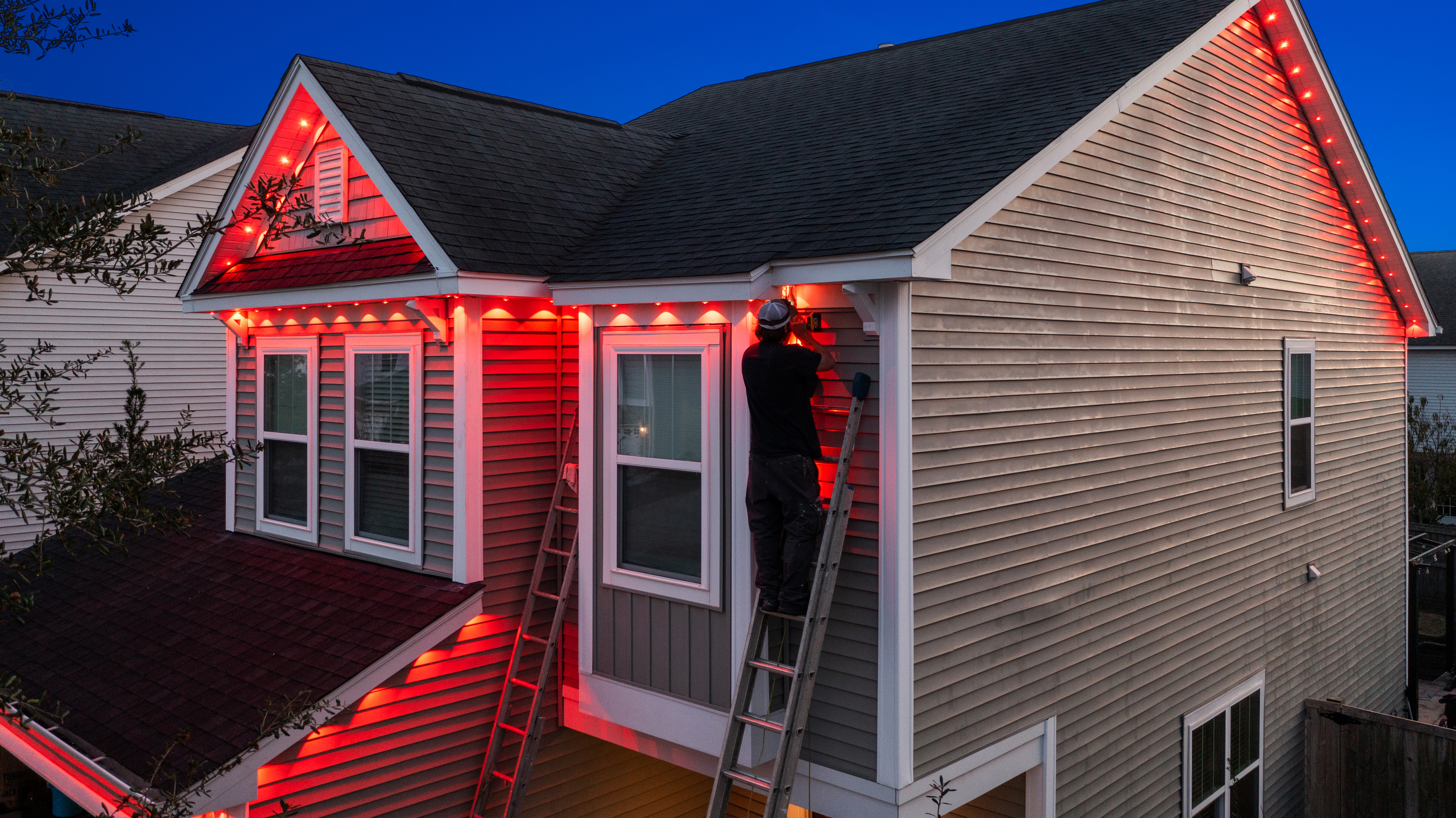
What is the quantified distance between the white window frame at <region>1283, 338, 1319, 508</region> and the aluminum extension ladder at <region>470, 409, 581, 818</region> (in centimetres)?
694

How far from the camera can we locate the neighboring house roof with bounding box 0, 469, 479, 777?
22.0 ft

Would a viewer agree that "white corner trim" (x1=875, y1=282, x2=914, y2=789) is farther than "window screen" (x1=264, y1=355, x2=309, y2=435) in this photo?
No

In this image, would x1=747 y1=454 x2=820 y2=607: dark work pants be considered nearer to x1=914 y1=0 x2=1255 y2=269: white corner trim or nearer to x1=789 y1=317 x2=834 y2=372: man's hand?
x1=789 y1=317 x2=834 y2=372: man's hand

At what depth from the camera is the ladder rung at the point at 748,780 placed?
18.2 ft

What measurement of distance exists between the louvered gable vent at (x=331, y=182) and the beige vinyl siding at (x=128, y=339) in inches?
253

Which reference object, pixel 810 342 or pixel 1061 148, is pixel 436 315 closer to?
pixel 810 342

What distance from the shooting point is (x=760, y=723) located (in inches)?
229

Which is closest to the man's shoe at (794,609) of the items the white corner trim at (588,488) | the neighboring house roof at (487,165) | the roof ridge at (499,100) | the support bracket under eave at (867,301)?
the support bracket under eave at (867,301)

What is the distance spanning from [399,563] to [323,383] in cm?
188

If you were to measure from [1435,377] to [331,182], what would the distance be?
3419cm

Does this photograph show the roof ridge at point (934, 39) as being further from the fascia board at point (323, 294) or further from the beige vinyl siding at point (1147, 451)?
the fascia board at point (323, 294)

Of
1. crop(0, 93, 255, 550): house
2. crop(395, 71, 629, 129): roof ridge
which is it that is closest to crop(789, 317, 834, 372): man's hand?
crop(395, 71, 629, 129): roof ridge

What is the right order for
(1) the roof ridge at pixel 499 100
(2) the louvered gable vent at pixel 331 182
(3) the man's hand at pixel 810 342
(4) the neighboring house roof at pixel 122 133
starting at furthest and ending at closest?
(4) the neighboring house roof at pixel 122 133
(1) the roof ridge at pixel 499 100
(2) the louvered gable vent at pixel 331 182
(3) the man's hand at pixel 810 342

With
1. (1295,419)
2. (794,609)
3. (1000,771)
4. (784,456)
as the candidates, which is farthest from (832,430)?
(1295,419)
